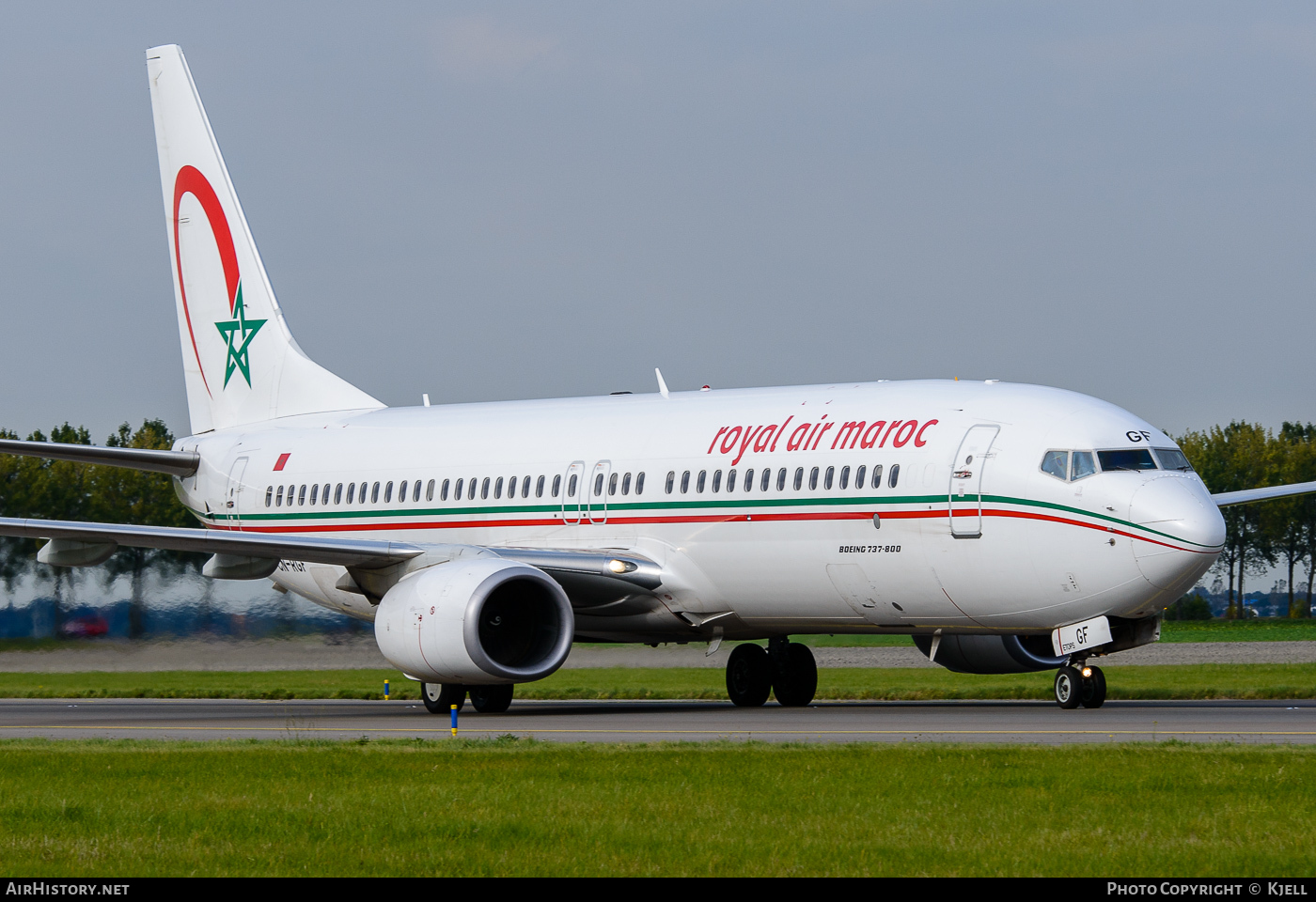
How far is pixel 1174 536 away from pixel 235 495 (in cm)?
1588

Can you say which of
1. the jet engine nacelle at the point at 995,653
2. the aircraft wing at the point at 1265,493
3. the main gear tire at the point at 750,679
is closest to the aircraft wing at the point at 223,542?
the main gear tire at the point at 750,679

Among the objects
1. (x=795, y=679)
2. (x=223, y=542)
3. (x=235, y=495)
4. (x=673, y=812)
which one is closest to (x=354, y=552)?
(x=223, y=542)

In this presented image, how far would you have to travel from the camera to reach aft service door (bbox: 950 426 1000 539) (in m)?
20.3

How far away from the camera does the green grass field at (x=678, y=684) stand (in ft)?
86.9

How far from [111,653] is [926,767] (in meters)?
20.4

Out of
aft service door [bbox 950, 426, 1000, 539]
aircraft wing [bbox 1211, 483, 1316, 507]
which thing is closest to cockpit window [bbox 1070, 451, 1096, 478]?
aft service door [bbox 950, 426, 1000, 539]

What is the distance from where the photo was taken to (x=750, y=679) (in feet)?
81.4

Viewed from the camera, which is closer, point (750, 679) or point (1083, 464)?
point (1083, 464)

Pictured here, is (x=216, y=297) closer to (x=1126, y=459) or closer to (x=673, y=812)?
(x=1126, y=459)

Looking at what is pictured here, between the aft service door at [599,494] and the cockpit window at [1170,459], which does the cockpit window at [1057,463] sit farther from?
the aft service door at [599,494]

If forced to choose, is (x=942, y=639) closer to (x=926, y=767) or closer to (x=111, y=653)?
(x=926, y=767)

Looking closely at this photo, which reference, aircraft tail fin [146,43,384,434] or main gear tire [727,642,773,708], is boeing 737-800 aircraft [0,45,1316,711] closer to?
main gear tire [727,642,773,708]

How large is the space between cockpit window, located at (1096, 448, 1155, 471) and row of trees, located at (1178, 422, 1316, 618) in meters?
56.4

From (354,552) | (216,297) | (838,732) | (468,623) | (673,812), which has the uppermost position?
(216,297)
